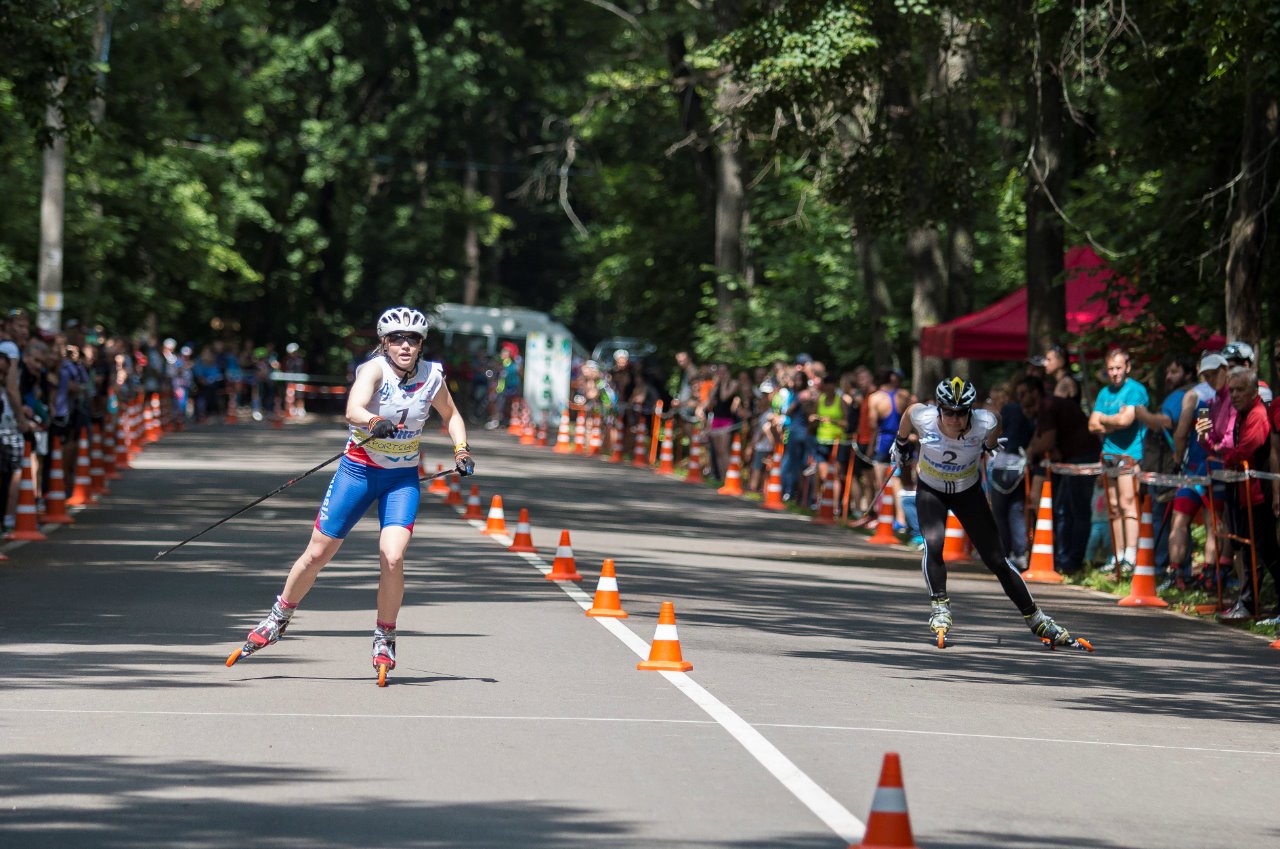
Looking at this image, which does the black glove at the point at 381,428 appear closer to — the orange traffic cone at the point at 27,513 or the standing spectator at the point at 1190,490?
the standing spectator at the point at 1190,490

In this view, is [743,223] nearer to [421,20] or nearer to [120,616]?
[421,20]

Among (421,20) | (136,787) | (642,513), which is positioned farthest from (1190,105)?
(421,20)

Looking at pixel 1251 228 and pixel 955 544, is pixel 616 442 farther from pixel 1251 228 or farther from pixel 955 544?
pixel 1251 228

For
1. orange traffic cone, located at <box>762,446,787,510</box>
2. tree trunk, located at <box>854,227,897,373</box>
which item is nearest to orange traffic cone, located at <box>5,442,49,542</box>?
orange traffic cone, located at <box>762,446,787,510</box>

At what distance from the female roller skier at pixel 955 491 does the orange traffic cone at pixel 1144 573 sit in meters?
3.58

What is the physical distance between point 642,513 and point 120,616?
13686 mm

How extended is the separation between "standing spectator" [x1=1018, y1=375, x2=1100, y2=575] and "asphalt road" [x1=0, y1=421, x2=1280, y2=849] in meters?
1.43

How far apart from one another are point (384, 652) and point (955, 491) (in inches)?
173

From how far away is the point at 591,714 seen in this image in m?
9.91

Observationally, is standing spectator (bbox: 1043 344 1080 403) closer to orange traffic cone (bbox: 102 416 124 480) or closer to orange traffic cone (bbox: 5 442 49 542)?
orange traffic cone (bbox: 5 442 49 542)

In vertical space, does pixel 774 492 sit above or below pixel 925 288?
below

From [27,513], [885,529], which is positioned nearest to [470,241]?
[885,529]

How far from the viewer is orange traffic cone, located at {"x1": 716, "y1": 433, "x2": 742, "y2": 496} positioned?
32.1 meters

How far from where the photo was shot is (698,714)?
1001 cm
